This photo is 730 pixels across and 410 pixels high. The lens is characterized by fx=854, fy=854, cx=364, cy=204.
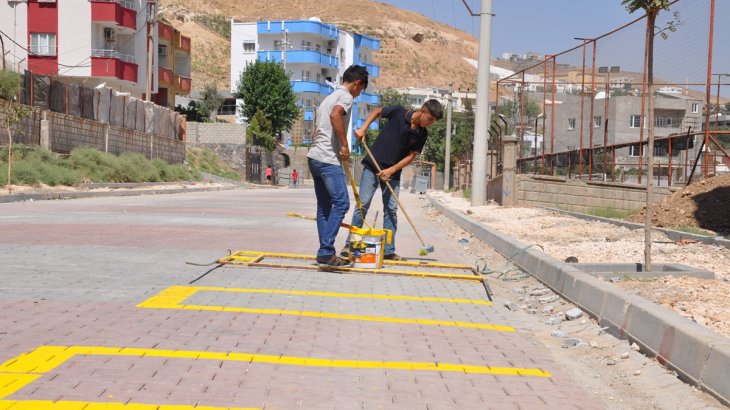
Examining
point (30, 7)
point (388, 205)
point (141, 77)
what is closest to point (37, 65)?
point (30, 7)

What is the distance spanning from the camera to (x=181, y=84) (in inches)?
2534

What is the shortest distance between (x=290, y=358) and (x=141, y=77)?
5030cm

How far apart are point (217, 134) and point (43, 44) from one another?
1626 centimetres

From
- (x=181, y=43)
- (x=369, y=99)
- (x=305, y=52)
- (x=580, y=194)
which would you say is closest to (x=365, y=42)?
(x=369, y=99)

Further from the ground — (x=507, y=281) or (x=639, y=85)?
(x=639, y=85)

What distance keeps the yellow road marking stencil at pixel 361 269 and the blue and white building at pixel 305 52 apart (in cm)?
8003

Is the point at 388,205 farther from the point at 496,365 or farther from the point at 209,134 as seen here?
the point at 209,134

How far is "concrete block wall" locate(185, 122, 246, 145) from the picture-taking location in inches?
2389

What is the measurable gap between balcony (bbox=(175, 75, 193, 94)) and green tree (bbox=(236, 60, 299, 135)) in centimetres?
945

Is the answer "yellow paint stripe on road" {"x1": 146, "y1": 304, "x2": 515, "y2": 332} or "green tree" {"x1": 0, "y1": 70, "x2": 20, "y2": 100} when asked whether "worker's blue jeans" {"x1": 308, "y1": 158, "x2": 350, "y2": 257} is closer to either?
"yellow paint stripe on road" {"x1": 146, "y1": 304, "x2": 515, "y2": 332}

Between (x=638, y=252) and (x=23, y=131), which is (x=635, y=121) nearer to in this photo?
(x=638, y=252)

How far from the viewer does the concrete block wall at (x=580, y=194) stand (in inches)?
728

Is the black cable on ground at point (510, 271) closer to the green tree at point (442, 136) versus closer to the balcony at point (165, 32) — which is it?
the balcony at point (165, 32)

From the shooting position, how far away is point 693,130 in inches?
693
